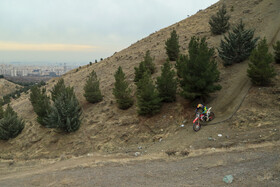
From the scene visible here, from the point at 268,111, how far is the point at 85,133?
16218 millimetres

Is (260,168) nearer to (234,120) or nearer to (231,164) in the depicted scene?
(231,164)

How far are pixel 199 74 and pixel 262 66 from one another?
490cm

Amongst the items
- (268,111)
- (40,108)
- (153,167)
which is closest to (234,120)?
(268,111)

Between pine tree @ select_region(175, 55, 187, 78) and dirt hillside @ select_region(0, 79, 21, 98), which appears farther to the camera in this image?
dirt hillside @ select_region(0, 79, 21, 98)

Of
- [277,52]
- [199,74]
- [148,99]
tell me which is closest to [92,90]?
[148,99]

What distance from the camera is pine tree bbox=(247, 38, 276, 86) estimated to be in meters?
13.6

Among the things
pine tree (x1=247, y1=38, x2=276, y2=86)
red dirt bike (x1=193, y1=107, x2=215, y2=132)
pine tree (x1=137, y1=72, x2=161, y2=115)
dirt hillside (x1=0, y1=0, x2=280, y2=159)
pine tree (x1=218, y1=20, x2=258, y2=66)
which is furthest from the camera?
pine tree (x1=218, y1=20, x2=258, y2=66)

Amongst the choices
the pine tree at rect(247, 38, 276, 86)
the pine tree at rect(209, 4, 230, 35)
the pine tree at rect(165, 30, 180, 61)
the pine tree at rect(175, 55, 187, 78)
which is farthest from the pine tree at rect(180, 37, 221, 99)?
the pine tree at rect(209, 4, 230, 35)

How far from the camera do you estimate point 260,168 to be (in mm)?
7785

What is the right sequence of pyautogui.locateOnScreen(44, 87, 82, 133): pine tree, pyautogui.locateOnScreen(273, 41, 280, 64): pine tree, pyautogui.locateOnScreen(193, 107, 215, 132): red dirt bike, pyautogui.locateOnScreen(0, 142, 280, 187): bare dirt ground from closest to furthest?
pyautogui.locateOnScreen(0, 142, 280, 187): bare dirt ground
pyautogui.locateOnScreen(193, 107, 215, 132): red dirt bike
pyautogui.locateOnScreen(273, 41, 280, 64): pine tree
pyautogui.locateOnScreen(44, 87, 82, 133): pine tree

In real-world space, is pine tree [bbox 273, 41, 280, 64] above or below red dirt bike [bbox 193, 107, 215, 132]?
above

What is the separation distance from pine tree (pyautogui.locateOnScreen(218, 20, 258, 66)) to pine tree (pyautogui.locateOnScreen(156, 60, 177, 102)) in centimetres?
851

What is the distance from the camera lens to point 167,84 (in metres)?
16.2

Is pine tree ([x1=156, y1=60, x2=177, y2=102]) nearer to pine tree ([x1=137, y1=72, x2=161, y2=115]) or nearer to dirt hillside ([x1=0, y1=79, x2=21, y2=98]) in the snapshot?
pine tree ([x1=137, y1=72, x2=161, y2=115])
